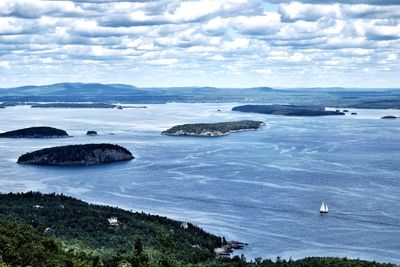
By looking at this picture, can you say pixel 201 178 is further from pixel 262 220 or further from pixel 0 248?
pixel 0 248

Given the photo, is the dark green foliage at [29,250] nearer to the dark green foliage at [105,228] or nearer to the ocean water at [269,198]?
the dark green foliage at [105,228]

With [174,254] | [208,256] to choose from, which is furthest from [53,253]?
[208,256]

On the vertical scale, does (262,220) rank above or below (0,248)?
below

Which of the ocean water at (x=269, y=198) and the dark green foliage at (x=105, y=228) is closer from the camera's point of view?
the dark green foliage at (x=105, y=228)

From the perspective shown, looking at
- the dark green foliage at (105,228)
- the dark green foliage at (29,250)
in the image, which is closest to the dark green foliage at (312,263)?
the dark green foliage at (105,228)

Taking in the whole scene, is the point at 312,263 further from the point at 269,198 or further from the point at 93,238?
the point at 269,198

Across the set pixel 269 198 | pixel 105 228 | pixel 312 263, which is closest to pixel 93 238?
pixel 105 228

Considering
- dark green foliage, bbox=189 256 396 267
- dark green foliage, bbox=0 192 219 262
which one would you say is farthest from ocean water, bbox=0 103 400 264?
dark green foliage, bbox=189 256 396 267
